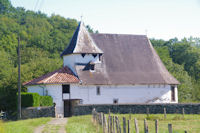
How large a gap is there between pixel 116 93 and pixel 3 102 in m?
14.5

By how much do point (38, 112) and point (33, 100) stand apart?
6.90ft

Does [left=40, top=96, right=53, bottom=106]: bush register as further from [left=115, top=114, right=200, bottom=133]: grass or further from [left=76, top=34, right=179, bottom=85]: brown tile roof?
[left=115, top=114, right=200, bottom=133]: grass

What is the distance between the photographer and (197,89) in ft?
218

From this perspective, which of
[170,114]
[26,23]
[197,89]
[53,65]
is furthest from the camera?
[26,23]

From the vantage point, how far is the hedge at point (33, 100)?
39.1 m

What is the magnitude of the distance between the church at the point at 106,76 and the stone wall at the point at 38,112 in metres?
4.20

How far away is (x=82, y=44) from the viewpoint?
46594 mm

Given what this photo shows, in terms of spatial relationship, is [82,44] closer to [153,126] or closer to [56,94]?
[56,94]

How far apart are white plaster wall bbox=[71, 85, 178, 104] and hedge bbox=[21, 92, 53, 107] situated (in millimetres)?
3524

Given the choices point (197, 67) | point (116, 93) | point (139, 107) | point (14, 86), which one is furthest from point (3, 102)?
point (197, 67)

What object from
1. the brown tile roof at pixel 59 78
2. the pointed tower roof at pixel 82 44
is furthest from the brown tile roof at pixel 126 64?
the pointed tower roof at pixel 82 44

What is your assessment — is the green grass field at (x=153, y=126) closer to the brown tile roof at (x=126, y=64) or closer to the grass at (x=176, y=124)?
the grass at (x=176, y=124)

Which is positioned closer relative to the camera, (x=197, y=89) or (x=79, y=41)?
(x=79, y=41)

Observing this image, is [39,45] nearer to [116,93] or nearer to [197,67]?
[197,67]
